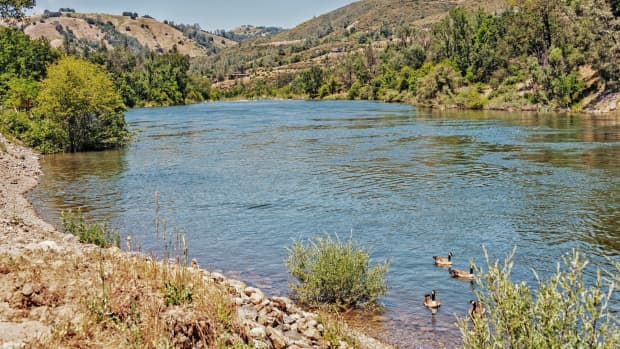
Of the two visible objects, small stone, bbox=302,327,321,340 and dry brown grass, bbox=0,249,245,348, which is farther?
small stone, bbox=302,327,321,340

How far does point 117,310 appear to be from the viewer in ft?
27.5

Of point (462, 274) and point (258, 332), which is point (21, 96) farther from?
point (258, 332)

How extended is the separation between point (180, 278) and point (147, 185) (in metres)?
26.2

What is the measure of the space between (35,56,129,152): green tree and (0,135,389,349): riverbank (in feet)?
140

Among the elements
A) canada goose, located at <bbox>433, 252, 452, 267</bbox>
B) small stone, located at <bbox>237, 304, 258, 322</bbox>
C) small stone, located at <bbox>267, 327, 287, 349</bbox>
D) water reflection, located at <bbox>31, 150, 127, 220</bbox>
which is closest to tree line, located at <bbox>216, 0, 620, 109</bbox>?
water reflection, located at <bbox>31, 150, 127, 220</bbox>

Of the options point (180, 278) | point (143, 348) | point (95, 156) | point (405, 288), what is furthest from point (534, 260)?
point (95, 156)

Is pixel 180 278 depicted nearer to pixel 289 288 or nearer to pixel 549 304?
pixel 549 304

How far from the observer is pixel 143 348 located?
24.6 ft

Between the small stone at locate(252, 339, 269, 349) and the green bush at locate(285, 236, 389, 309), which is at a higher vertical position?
the small stone at locate(252, 339, 269, 349)

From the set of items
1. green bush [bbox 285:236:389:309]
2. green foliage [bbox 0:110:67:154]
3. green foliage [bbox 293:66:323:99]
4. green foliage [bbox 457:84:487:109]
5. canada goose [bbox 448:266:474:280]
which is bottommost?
canada goose [bbox 448:266:474:280]

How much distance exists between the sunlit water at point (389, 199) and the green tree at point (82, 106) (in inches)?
119

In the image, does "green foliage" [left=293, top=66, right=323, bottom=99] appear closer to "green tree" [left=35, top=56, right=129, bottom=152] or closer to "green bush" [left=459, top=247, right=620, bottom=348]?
"green tree" [left=35, top=56, right=129, bottom=152]

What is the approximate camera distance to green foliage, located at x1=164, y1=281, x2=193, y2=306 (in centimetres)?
888

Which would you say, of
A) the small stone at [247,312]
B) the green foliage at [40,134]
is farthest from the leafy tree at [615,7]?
the small stone at [247,312]
